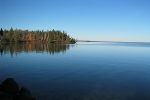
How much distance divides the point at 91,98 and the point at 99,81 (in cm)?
873

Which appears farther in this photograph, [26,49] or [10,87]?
[26,49]

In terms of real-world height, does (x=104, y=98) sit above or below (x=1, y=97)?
below

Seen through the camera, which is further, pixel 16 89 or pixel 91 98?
pixel 91 98

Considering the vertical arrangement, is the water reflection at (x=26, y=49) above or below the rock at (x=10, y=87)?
below

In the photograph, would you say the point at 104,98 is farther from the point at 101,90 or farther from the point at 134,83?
the point at 134,83

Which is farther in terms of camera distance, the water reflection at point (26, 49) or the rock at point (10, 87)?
the water reflection at point (26, 49)

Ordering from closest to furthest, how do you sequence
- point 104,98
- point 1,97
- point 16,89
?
point 1,97 < point 16,89 < point 104,98

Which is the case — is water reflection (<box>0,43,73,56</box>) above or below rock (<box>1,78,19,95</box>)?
below

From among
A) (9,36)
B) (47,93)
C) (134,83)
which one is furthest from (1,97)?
(9,36)

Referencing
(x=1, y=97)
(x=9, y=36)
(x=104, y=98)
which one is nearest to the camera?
(x=1, y=97)

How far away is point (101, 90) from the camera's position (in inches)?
995

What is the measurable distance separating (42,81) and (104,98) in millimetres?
10032

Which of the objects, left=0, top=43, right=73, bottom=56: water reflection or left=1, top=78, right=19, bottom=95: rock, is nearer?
left=1, top=78, right=19, bottom=95: rock

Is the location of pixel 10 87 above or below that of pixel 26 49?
above
